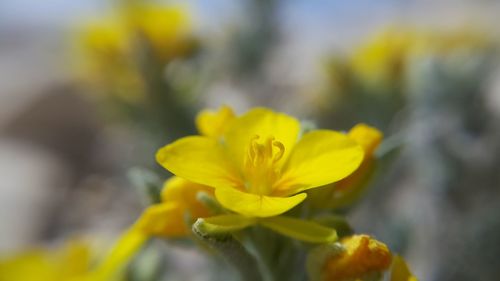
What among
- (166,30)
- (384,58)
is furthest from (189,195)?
(384,58)

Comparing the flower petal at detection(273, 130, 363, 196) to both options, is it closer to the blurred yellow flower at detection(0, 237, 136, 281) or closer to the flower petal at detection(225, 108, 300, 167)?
the flower petal at detection(225, 108, 300, 167)

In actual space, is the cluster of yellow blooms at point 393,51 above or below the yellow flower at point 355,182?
above

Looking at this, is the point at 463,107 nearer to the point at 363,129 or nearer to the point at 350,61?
the point at 350,61

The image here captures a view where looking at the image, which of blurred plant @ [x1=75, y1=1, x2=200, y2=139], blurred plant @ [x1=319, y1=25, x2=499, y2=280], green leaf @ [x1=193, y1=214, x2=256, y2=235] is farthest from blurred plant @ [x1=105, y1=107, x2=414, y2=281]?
blurred plant @ [x1=75, y1=1, x2=200, y2=139]

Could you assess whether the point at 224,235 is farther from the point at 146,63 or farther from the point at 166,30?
the point at 166,30

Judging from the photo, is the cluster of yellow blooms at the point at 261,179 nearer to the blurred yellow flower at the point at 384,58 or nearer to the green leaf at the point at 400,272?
the green leaf at the point at 400,272

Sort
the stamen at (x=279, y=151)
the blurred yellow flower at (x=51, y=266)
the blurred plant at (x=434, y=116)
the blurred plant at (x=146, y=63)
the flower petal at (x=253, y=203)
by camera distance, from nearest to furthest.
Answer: the flower petal at (x=253, y=203)
the stamen at (x=279, y=151)
the blurred yellow flower at (x=51, y=266)
the blurred plant at (x=434, y=116)
the blurred plant at (x=146, y=63)

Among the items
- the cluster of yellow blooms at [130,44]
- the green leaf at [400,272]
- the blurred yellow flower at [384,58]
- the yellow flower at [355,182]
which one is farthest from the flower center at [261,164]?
the blurred yellow flower at [384,58]

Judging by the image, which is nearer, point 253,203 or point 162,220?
point 253,203
